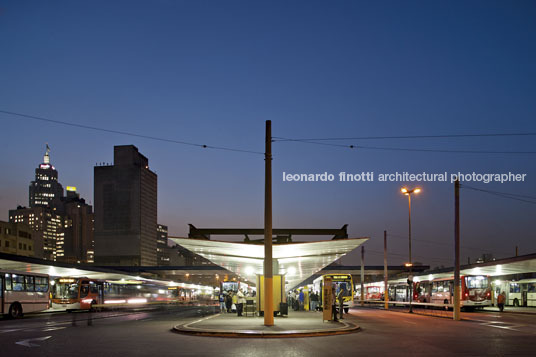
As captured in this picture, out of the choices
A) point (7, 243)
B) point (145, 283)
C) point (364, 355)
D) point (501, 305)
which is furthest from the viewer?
point (7, 243)

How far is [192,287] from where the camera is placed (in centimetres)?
8888

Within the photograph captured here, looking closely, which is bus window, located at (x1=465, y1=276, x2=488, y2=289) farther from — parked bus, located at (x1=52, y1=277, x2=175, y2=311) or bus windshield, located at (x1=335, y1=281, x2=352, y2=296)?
parked bus, located at (x1=52, y1=277, x2=175, y2=311)

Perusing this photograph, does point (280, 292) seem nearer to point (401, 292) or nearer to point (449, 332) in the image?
point (449, 332)

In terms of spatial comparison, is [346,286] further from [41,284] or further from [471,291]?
[41,284]

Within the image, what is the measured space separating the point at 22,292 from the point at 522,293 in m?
42.7

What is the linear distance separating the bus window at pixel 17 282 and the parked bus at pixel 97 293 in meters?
12.3

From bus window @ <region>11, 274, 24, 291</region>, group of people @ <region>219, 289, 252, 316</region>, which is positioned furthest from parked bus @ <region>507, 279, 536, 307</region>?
bus window @ <region>11, 274, 24, 291</region>

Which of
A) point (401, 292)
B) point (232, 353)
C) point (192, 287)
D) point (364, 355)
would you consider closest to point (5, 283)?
point (232, 353)

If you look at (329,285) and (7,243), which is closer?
(329,285)

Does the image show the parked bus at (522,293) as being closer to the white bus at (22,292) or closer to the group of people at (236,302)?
the group of people at (236,302)

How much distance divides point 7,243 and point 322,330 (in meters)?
118

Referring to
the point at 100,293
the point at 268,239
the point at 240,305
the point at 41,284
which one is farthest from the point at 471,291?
the point at 100,293

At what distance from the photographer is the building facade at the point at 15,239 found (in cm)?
12222

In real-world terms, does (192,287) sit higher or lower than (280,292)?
lower
